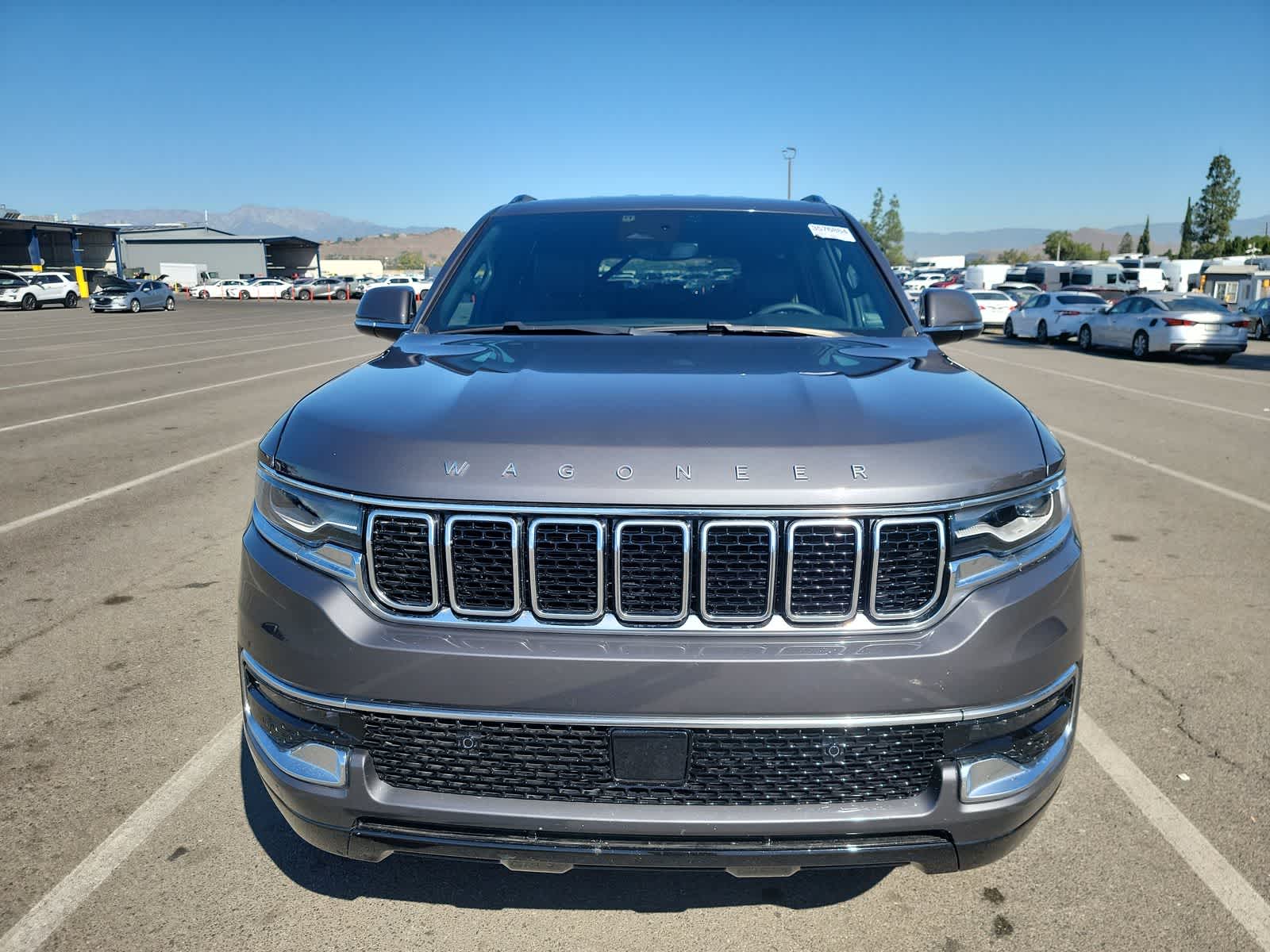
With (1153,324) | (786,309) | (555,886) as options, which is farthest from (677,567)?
(1153,324)

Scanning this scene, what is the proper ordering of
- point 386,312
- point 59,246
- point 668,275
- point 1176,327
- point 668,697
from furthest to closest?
1. point 59,246
2. point 1176,327
3. point 386,312
4. point 668,275
5. point 668,697

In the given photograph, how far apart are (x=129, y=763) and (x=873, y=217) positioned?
144652 millimetres

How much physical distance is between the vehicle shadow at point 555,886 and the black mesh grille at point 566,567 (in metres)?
0.95

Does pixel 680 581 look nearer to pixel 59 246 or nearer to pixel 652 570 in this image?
pixel 652 570

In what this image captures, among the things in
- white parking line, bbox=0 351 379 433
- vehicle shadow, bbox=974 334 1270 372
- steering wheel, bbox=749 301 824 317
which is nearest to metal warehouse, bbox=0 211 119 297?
white parking line, bbox=0 351 379 433

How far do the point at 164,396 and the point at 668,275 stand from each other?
1219 centimetres

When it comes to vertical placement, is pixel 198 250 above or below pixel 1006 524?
below

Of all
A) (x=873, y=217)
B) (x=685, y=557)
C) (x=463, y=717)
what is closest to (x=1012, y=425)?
(x=685, y=557)

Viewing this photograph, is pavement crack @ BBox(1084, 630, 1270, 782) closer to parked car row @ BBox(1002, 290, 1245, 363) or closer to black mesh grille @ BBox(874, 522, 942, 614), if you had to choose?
black mesh grille @ BBox(874, 522, 942, 614)

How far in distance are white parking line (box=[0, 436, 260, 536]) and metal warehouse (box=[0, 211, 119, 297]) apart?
2420 inches

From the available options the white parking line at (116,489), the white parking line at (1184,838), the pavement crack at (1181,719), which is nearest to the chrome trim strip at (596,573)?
the white parking line at (1184,838)

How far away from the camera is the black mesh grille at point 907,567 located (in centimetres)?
210

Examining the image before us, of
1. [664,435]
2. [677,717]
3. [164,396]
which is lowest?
[164,396]

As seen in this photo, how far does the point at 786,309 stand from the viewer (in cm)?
360
